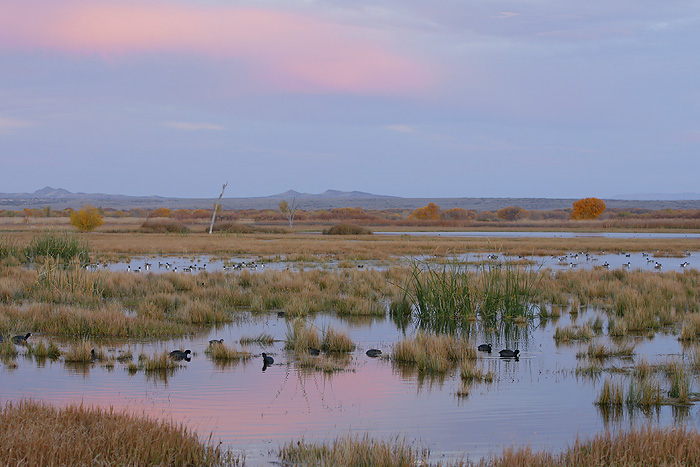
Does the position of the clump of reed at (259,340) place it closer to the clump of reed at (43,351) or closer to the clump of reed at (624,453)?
the clump of reed at (43,351)

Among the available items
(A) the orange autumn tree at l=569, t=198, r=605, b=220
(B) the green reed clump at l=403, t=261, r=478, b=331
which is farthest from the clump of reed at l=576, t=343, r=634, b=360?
(A) the orange autumn tree at l=569, t=198, r=605, b=220

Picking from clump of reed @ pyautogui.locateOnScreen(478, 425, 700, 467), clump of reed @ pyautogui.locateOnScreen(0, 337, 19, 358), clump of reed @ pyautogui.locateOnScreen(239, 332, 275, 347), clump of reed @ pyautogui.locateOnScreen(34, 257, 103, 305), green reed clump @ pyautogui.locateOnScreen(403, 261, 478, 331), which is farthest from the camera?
clump of reed @ pyautogui.locateOnScreen(34, 257, 103, 305)

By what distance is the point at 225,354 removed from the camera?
10945mm

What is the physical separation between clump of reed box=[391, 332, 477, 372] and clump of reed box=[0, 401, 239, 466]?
4702mm

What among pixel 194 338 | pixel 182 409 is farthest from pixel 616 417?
pixel 194 338

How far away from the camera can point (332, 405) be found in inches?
334

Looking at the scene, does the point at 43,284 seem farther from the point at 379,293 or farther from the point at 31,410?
the point at 31,410

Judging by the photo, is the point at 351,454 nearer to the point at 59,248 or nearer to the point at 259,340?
the point at 259,340

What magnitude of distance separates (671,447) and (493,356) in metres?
5.36

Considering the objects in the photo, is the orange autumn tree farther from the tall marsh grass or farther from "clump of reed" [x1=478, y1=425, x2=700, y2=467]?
"clump of reed" [x1=478, y1=425, x2=700, y2=467]

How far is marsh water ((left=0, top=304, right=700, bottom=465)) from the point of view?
7288mm

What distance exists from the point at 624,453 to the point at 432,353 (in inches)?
196

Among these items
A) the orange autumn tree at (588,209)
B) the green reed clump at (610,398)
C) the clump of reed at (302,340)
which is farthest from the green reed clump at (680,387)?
the orange autumn tree at (588,209)

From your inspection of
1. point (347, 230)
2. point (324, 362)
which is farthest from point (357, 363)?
point (347, 230)
